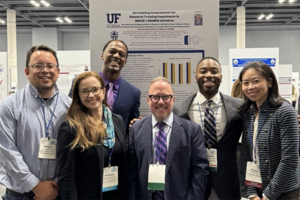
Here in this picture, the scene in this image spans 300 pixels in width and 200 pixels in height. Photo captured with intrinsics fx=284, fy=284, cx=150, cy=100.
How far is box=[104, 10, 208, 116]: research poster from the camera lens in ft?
10.8

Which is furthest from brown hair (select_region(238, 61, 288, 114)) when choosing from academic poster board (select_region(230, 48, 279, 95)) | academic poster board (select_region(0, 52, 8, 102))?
academic poster board (select_region(0, 52, 8, 102))

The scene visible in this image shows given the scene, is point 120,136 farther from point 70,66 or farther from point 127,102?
point 70,66

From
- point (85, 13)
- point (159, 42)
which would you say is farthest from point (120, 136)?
point (85, 13)

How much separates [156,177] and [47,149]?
85 centimetres

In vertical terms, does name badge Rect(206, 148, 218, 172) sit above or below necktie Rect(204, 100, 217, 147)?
below

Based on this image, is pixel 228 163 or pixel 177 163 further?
pixel 228 163

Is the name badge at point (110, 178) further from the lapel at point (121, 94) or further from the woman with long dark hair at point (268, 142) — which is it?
the woman with long dark hair at point (268, 142)

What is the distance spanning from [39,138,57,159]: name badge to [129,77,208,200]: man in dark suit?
60 centimetres

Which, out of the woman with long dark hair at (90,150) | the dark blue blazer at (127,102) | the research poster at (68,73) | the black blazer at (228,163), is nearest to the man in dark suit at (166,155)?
the woman with long dark hair at (90,150)

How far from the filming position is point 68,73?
28.4 ft

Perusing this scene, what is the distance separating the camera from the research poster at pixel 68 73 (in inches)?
337

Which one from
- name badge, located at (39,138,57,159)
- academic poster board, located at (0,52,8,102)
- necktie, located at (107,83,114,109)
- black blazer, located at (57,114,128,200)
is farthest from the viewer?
academic poster board, located at (0,52,8,102)

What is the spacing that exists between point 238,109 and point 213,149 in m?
0.42

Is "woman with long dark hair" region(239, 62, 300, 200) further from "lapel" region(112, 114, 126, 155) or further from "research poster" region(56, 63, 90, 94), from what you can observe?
"research poster" region(56, 63, 90, 94)
